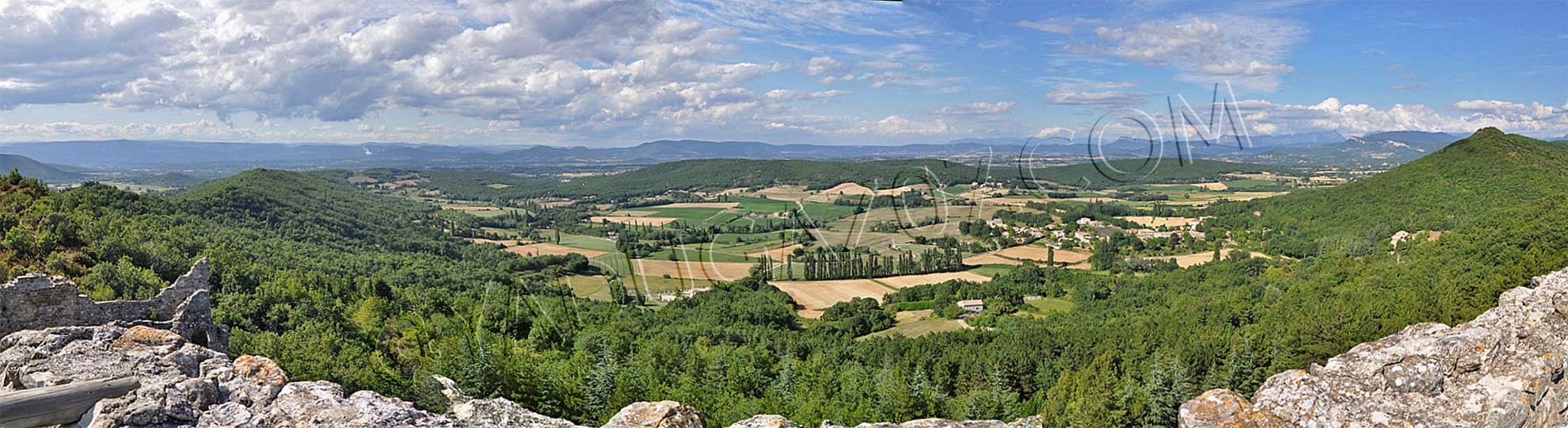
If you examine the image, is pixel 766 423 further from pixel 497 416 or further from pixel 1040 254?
pixel 1040 254

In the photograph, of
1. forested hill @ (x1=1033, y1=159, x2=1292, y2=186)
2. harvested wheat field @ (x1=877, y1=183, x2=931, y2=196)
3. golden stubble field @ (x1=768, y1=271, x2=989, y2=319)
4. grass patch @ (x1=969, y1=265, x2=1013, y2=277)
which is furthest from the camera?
forested hill @ (x1=1033, y1=159, x2=1292, y2=186)

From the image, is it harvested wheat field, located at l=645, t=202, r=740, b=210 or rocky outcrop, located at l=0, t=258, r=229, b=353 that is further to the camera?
harvested wheat field, located at l=645, t=202, r=740, b=210

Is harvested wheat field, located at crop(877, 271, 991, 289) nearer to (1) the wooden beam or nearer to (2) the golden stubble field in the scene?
(2) the golden stubble field

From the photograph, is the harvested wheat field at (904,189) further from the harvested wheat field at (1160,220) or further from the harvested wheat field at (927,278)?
the harvested wheat field at (1160,220)

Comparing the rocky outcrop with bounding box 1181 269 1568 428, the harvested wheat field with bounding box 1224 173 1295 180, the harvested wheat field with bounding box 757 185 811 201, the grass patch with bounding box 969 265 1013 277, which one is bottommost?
the grass patch with bounding box 969 265 1013 277

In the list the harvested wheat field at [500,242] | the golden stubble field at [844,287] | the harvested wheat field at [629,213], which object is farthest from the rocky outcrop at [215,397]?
the harvested wheat field at [629,213]

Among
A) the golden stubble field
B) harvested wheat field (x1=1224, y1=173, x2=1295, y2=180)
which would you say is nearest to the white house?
the golden stubble field

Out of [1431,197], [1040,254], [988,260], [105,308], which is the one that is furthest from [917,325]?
[1431,197]
